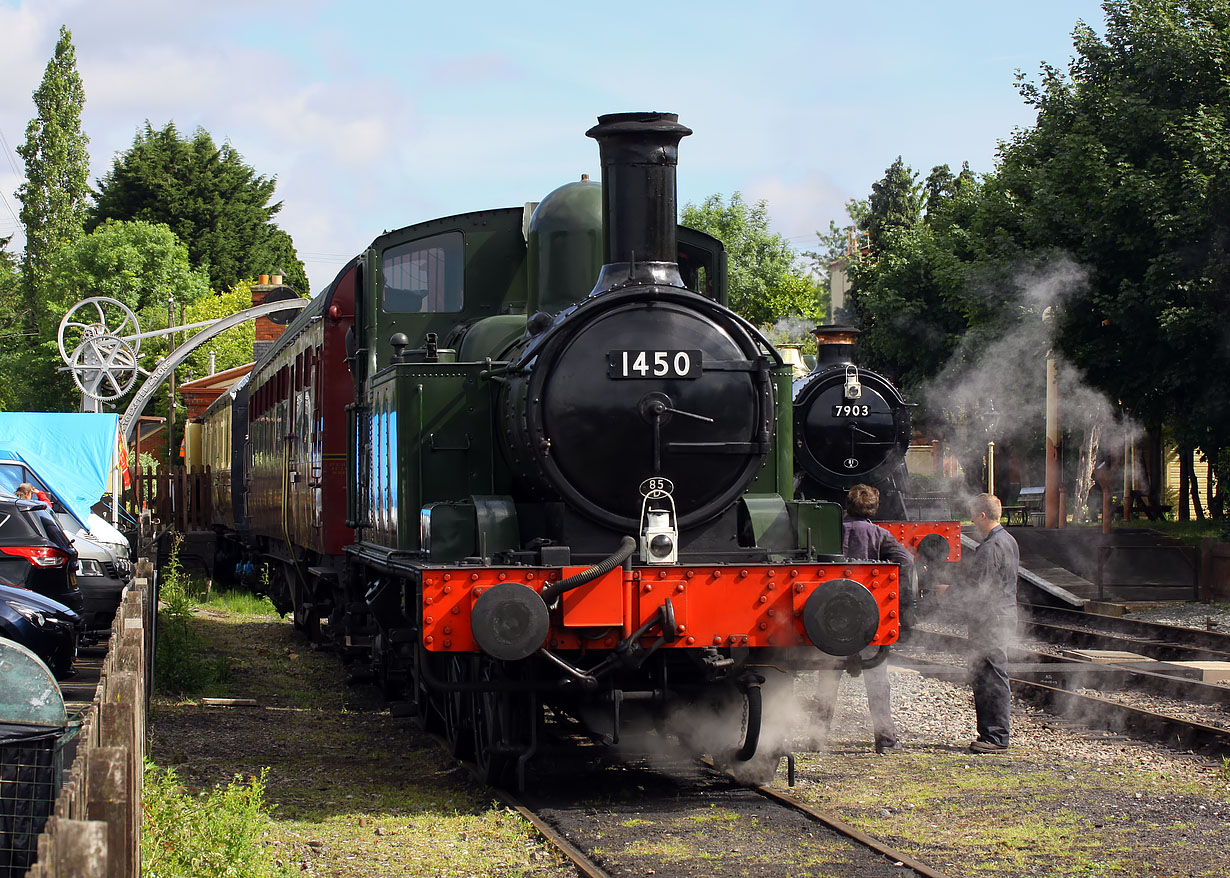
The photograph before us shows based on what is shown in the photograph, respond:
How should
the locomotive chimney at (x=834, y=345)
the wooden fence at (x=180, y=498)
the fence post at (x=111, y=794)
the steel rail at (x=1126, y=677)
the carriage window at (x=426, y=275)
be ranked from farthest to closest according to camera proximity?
1. the wooden fence at (x=180, y=498)
2. the locomotive chimney at (x=834, y=345)
3. the steel rail at (x=1126, y=677)
4. the carriage window at (x=426, y=275)
5. the fence post at (x=111, y=794)

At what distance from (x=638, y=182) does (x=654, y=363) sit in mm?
967

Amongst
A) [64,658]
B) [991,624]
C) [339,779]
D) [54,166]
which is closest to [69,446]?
[64,658]

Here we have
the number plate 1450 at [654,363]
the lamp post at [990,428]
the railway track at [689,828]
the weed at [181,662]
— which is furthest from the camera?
the lamp post at [990,428]

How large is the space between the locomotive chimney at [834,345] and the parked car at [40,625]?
793 centimetres

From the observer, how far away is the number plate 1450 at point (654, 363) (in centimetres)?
680

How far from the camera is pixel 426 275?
8719 millimetres

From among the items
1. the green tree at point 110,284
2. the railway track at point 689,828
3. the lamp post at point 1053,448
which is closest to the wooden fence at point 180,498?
the lamp post at point 1053,448

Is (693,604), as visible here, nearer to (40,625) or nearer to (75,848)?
(75,848)

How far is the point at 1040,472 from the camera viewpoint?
131ft

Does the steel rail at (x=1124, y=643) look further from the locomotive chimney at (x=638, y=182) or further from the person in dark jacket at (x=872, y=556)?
the locomotive chimney at (x=638, y=182)

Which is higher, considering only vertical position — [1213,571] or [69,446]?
[69,446]

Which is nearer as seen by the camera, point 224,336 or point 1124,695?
point 1124,695

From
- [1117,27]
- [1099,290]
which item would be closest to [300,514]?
[1099,290]

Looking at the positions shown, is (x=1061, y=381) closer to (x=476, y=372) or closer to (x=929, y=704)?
(x=929, y=704)
